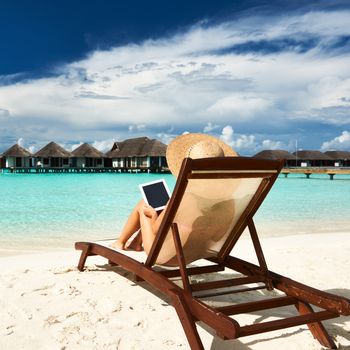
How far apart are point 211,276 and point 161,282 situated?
1.51 m

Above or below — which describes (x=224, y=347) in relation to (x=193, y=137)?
below

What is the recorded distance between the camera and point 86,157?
51.1m

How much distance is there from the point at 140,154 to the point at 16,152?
15917 millimetres

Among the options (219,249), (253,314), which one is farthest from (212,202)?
(253,314)

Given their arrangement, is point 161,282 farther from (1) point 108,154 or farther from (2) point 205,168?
(1) point 108,154

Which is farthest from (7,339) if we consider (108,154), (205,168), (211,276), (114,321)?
(108,154)

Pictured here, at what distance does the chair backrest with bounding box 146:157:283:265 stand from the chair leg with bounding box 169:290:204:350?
406 millimetres

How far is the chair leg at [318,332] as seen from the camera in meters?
2.22

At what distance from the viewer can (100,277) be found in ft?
11.2

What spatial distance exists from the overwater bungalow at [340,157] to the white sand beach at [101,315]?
5506 cm

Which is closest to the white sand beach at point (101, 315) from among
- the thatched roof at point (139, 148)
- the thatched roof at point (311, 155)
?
the thatched roof at point (139, 148)

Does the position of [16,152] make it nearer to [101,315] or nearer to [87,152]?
[87,152]

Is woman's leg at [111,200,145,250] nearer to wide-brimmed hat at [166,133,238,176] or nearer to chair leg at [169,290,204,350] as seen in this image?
wide-brimmed hat at [166,133,238,176]

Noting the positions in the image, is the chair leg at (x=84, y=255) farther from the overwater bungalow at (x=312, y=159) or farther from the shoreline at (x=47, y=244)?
the overwater bungalow at (x=312, y=159)
